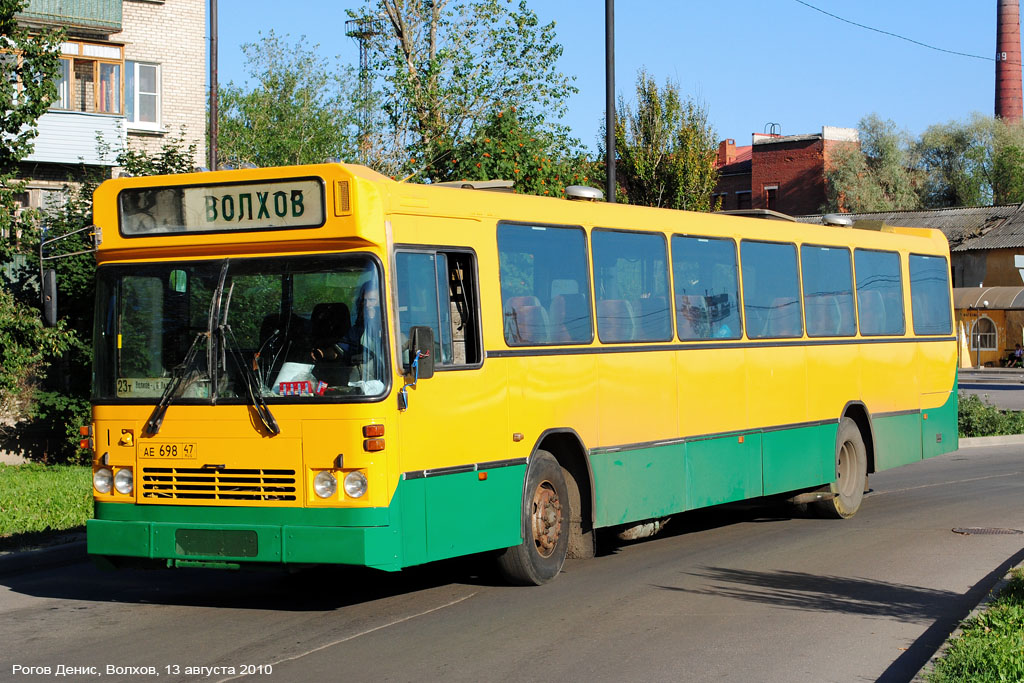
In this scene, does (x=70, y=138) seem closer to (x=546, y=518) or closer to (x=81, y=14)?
(x=81, y=14)

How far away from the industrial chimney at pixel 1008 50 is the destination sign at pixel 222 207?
81.6 m

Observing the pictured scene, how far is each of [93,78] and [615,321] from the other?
79.6 feet

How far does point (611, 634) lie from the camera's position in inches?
337

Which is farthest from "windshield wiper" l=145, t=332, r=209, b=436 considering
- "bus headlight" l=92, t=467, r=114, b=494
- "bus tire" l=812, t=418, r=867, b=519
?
"bus tire" l=812, t=418, r=867, b=519

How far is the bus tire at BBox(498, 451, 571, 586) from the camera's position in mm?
10141

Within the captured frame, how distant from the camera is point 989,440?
86.2 ft

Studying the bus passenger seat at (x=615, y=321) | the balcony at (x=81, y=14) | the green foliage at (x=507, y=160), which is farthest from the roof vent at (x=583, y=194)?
the balcony at (x=81, y=14)

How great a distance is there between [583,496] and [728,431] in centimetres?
269

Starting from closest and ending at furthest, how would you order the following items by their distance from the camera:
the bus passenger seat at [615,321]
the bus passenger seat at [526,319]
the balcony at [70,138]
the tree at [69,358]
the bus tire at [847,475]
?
1. the bus passenger seat at [526,319]
2. the bus passenger seat at [615,321]
3. the bus tire at [847,475]
4. the tree at [69,358]
5. the balcony at [70,138]

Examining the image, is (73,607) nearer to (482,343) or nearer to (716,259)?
(482,343)

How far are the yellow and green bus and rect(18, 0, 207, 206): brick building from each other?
18532 millimetres

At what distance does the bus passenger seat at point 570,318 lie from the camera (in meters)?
10.8

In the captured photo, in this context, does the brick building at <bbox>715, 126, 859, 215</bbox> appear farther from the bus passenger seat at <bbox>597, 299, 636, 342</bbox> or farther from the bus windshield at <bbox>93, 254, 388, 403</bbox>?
the bus windshield at <bbox>93, 254, 388, 403</bbox>

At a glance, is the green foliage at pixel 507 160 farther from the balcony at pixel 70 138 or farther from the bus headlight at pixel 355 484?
the bus headlight at pixel 355 484
